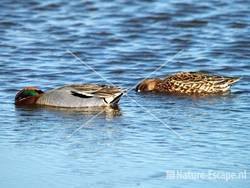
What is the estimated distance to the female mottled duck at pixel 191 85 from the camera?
506 inches

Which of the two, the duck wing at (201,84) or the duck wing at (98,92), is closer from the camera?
the duck wing at (98,92)

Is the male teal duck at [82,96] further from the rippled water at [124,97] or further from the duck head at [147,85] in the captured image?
the duck head at [147,85]

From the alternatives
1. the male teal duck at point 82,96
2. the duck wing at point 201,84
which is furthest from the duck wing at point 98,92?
the duck wing at point 201,84

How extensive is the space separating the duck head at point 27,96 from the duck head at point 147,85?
1.32 meters

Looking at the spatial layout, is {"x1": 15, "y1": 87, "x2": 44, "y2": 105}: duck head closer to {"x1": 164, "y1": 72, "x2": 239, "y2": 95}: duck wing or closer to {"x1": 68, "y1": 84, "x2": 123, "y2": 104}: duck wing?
{"x1": 68, "y1": 84, "x2": 123, "y2": 104}: duck wing

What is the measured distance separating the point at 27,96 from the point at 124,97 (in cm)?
120

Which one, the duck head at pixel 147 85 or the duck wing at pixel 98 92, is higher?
the duck wing at pixel 98 92

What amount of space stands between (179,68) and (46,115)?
10.4ft

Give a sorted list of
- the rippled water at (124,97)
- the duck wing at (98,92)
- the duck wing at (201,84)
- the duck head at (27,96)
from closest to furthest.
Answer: the rippled water at (124,97) < the duck wing at (98,92) < the duck head at (27,96) < the duck wing at (201,84)

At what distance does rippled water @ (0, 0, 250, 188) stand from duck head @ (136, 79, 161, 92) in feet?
0.80

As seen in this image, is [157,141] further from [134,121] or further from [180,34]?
[180,34]

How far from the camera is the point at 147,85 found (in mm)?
12953

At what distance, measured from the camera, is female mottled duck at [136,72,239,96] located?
1284 centimetres

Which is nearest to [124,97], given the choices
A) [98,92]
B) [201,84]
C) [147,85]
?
[147,85]
